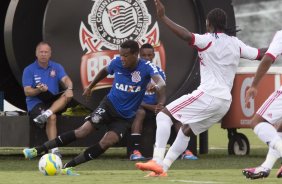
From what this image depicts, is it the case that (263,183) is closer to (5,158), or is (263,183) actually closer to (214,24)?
(214,24)

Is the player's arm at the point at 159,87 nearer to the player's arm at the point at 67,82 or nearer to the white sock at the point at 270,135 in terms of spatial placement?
the white sock at the point at 270,135

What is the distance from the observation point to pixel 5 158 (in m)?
17.4

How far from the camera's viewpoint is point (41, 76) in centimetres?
1642

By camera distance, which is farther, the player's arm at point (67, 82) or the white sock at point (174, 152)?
the player's arm at point (67, 82)

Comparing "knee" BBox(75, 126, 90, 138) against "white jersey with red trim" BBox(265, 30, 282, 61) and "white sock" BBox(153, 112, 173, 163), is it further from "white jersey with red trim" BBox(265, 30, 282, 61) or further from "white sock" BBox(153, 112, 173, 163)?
"white jersey with red trim" BBox(265, 30, 282, 61)

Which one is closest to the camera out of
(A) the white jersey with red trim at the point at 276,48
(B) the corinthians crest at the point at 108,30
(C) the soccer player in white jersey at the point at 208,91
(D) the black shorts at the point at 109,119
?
(A) the white jersey with red trim at the point at 276,48

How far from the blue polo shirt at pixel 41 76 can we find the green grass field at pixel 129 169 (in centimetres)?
94

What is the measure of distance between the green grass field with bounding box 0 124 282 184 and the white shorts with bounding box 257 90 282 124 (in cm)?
66

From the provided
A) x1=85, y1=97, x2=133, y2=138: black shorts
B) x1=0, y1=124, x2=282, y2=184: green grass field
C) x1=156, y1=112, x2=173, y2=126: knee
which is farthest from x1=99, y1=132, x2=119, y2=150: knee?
x1=156, y1=112, x2=173, y2=126: knee

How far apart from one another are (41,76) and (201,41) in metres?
4.72

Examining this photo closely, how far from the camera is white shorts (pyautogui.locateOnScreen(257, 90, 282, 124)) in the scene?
453 inches

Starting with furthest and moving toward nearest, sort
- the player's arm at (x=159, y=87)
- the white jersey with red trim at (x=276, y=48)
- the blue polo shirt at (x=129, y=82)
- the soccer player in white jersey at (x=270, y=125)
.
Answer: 1. the blue polo shirt at (x=129, y=82)
2. the player's arm at (x=159, y=87)
3. the soccer player in white jersey at (x=270, y=125)
4. the white jersey with red trim at (x=276, y=48)

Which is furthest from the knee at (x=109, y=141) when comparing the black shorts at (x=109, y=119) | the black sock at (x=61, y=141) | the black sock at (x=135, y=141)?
the black sock at (x=135, y=141)

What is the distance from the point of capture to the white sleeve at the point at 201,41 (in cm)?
1218
